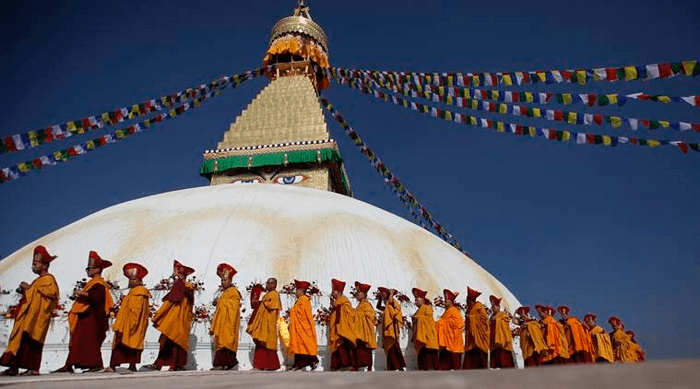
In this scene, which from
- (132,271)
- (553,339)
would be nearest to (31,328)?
(132,271)

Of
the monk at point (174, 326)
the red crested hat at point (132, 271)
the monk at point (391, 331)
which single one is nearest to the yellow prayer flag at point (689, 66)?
the monk at point (391, 331)

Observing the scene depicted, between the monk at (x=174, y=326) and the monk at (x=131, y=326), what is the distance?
0.83 feet

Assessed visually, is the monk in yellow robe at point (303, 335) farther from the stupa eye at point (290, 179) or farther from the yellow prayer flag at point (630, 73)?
the stupa eye at point (290, 179)

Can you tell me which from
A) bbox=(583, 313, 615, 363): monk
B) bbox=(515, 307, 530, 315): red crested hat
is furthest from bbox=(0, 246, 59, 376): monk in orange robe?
bbox=(583, 313, 615, 363): monk

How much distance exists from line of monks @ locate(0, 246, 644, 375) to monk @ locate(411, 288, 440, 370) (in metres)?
0.01

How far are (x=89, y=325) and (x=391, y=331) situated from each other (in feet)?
12.3

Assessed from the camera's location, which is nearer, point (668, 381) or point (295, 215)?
point (668, 381)

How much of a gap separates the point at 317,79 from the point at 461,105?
43.1 feet

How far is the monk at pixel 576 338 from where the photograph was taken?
8617mm

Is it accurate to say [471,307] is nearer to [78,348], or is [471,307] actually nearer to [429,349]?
[429,349]

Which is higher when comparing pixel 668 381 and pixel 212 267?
pixel 212 267

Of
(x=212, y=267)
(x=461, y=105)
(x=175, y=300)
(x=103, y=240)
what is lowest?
(x=175, y=300)

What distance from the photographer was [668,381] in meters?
1.25

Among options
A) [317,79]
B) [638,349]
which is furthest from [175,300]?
[317,79]
